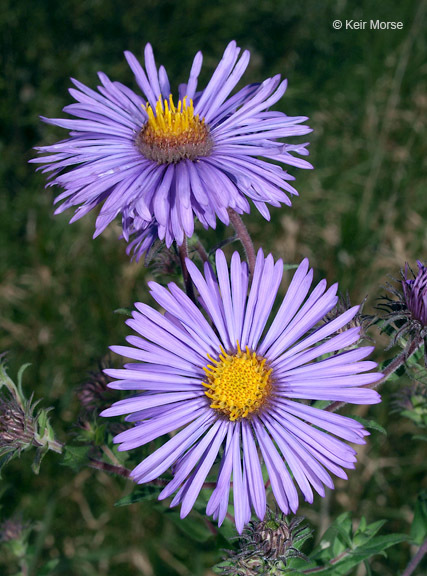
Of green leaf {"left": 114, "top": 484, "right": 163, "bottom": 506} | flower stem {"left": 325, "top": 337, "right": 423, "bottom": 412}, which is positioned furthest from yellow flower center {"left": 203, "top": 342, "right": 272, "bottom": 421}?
green leaf {"left": 114, "top": 484, "right": 163, "bottom": 506}

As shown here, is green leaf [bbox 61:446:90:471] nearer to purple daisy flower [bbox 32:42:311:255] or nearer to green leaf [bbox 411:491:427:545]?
purple daisy flower [bbox 32:42:311:255]

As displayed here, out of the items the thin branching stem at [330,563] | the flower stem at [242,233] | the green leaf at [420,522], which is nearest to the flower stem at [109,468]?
the thin branching stem at [330,563]

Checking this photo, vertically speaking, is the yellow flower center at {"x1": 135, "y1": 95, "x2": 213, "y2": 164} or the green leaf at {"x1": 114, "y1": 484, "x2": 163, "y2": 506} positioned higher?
the yellow flower center at {"x1": 135, "y1": 95, "x2": 213, "y2": 164}

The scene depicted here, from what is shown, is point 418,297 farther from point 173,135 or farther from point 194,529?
point 194,529

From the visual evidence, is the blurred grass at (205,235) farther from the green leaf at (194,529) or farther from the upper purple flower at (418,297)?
the upper purple flower at (418,297)

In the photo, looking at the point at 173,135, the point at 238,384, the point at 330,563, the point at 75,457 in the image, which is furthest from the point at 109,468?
the point at 173,135
